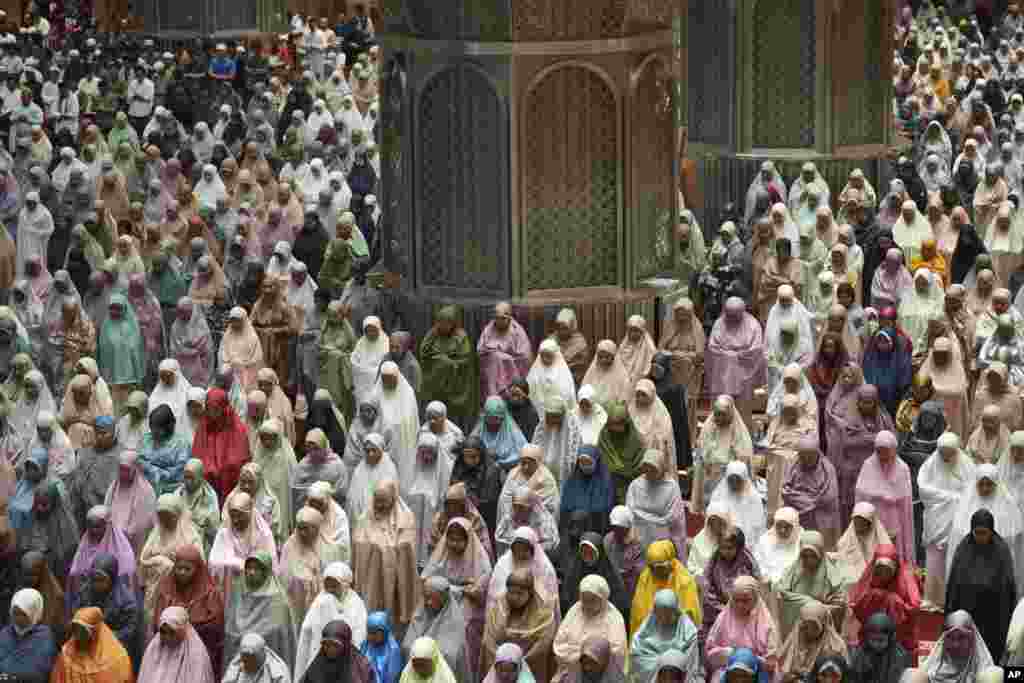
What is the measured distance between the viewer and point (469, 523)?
11.0 metres

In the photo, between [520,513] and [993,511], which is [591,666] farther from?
[993,511]

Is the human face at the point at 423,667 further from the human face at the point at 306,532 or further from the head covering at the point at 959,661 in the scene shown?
the head covering at the point at 959,661

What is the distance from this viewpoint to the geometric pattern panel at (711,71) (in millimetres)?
20359

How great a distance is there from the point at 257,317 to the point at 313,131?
7.96 m

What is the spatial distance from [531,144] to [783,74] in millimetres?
5821

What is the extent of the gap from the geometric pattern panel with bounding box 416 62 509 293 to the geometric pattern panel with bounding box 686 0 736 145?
18.5 ft

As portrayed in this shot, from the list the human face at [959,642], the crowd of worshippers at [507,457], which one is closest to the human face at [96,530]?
the crowd of worshippers at [507,457]

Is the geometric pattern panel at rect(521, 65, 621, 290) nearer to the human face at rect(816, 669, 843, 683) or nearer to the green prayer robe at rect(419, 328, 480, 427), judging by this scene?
the green prayer robe at rect(419, 328, 480, 427)

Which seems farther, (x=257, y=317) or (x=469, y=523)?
(x=257, y=317)

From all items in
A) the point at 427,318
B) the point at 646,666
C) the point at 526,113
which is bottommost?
the point at 646,666

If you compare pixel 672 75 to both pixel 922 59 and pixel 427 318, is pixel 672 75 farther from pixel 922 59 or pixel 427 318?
pixel 922 59

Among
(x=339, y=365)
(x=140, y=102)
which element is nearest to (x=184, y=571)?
(x=339, y=365)

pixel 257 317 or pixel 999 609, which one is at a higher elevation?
pixel 257 317

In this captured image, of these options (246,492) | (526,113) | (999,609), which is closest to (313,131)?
(526,113)
